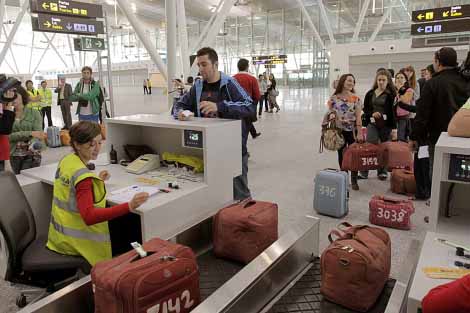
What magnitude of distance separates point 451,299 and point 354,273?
838 mm

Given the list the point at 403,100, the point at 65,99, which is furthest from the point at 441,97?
the point at 65,99

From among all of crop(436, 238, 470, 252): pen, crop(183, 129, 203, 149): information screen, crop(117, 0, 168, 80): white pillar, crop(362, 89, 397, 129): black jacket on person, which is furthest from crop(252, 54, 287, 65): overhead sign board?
crop(436, 238, 470, 252): pen

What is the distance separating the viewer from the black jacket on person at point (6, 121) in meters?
3.30

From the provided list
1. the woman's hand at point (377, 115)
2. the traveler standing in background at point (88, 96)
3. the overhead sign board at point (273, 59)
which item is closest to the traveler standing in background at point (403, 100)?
the woman's hand at point (377, 115)

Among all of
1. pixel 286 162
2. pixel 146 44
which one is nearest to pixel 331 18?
Result: pixel 146 44

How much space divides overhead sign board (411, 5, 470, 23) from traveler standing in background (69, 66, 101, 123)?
9.09m

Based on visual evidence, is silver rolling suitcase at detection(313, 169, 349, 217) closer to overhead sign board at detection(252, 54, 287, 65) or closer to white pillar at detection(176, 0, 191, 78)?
white pillar at detection(176, 0, 191, 78)

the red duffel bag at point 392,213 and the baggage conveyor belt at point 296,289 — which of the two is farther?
the red duffel bag at point 392,213

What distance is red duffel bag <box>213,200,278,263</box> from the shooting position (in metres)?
2.40

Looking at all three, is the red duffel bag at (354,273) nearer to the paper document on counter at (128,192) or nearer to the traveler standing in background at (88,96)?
the paper document on counter at (128,192)

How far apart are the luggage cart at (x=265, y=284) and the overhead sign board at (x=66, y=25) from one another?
321 inches

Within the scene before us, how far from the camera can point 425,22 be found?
436 inches

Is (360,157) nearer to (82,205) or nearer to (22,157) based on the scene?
(82,205)

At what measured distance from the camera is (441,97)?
11.6ft
